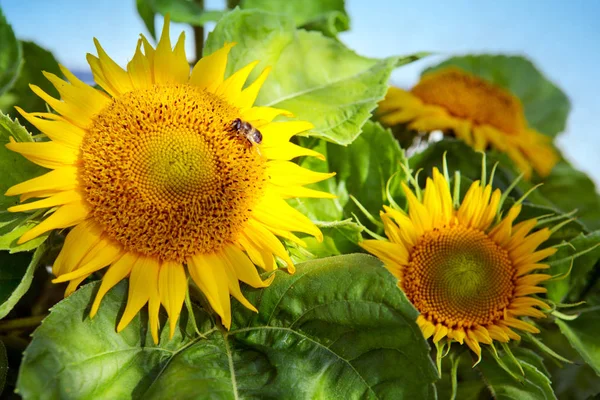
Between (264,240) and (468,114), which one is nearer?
(264,240)

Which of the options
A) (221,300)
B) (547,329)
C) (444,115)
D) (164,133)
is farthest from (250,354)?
(444,115)

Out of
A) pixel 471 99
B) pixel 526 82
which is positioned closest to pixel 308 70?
pixel 471 99

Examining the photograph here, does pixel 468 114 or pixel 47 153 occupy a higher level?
pixel 47 153

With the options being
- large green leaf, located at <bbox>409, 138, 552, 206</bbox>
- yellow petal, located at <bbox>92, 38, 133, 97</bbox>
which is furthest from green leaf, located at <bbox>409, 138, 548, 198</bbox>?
yellow petal, located at <bbox>92, 38, 133, 97</bbox>

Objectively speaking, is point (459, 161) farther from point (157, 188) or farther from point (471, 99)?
point (157, 188)

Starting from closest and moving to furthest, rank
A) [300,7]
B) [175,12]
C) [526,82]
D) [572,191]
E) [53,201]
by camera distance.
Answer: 1. [53,201]
2. [175,12]
3. [300,7]
4. [572,191]
5. [526,82]

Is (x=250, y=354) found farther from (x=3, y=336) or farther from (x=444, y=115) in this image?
(x=444, y=115)

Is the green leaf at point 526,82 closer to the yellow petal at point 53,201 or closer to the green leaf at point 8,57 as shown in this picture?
the green leaf at point 8,57
